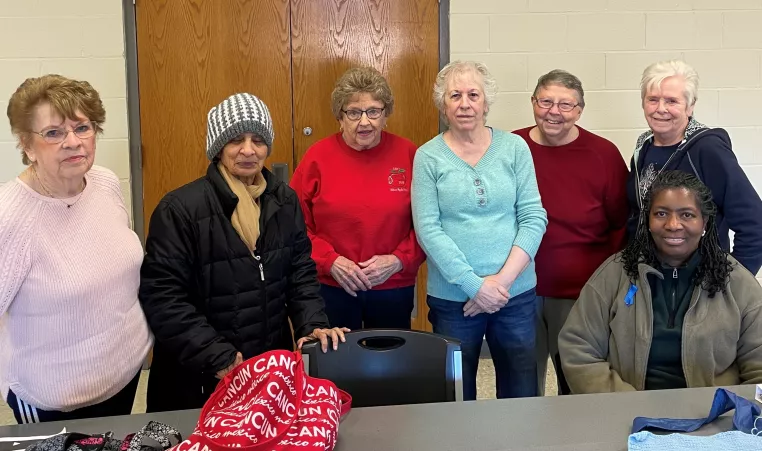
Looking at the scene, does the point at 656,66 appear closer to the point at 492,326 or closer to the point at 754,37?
the point at 492,326

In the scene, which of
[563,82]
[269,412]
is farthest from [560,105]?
[269,412]

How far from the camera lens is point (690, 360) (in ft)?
5.99

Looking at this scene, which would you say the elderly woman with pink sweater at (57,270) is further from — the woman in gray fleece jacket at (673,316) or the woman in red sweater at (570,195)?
the woman in red sweater at (570,195)

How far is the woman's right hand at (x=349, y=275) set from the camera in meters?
2.31

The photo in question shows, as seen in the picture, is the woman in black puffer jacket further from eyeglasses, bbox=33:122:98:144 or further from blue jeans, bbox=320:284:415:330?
blue jeans, bbox=320:284:415:330

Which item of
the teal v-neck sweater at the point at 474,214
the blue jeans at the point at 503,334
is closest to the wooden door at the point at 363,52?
the teal v-neck sweater at the point at 474,214

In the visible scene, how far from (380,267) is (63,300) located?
107cm

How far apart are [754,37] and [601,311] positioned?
7.42ft

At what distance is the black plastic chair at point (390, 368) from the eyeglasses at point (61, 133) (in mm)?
737

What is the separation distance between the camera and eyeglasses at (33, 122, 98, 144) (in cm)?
151

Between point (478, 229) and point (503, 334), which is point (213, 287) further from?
point (503, 334)

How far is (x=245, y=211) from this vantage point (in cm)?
183

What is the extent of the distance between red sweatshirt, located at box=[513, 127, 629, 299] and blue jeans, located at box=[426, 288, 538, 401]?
176 millimetres

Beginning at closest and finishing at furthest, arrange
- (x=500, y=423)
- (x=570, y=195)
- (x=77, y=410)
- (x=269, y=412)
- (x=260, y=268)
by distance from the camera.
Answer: (x=269, y=412)
(x=500, y=423)
(x=77, y=410)
(x=260, y=268)
(x=570, y=195)
